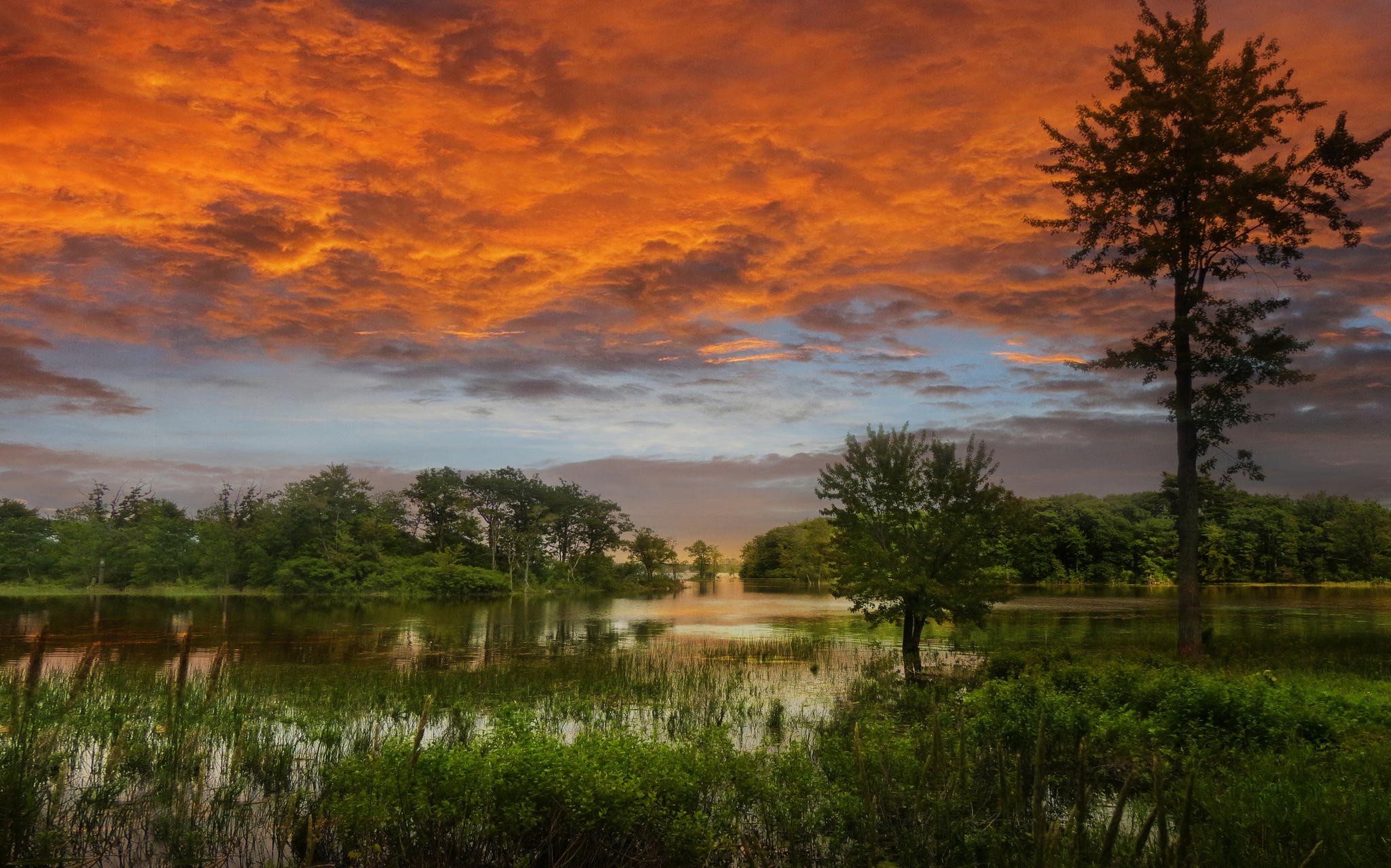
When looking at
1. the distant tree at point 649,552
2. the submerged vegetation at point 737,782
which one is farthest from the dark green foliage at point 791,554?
the submerged vegetation at point 737,782

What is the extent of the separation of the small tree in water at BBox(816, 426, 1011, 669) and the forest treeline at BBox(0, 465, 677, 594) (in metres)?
64.1

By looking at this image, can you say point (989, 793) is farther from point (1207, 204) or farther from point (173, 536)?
point (173, 536)

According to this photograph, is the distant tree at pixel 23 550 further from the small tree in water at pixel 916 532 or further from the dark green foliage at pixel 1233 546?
the dark green foliage at pixel 1233 546

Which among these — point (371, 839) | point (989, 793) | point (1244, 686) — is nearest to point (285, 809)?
point (371, 839)

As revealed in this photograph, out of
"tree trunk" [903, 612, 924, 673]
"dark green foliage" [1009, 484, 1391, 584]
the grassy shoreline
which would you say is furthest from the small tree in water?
"dark green foliage" [1009, 484, 1391, 584]

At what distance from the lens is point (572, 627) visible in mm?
42219

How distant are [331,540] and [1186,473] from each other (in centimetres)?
8034

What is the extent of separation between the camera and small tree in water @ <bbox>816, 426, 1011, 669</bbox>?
74.3 ft

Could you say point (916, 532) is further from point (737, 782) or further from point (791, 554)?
point (791, 554)

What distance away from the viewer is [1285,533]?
107562 mm

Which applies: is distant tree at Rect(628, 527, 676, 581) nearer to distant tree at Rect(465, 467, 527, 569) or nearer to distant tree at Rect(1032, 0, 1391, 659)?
distant tree at Rect(465, 467, 527, 569)

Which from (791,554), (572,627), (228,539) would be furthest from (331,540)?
(791,554)

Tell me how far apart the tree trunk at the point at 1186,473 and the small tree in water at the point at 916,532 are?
462 cm

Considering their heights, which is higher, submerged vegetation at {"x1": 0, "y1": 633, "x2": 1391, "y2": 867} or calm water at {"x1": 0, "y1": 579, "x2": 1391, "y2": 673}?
submerged vegetation at {"x1": 0, "y1": 633, "x2": 1391, "y2": 867}
